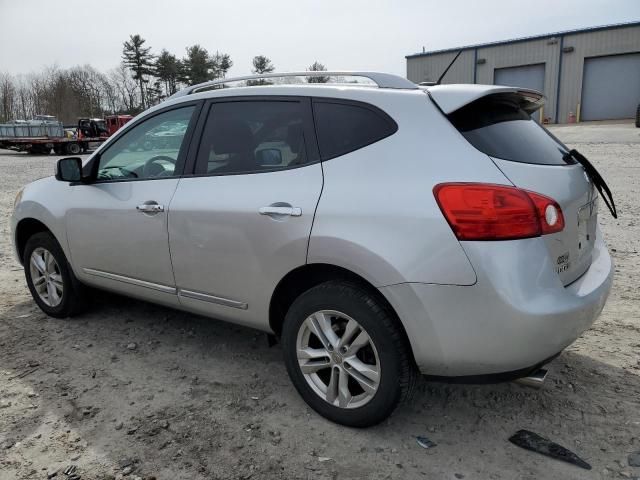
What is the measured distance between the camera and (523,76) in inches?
1561

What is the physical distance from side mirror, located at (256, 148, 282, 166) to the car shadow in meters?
1.36

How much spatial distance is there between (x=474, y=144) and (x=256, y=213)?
1.18 metres

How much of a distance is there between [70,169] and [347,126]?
2.31 m

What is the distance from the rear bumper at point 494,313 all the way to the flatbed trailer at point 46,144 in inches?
1223

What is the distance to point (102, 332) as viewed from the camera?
4.17 m

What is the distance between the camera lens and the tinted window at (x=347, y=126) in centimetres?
266

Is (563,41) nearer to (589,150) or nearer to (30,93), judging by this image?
(589,150)

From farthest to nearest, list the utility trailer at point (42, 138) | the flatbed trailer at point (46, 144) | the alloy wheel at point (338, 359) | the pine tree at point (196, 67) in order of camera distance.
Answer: the pine tree at point (196, 67) < the utility trailer at point (42, 138) < the flatbed trailer at point (46, 144) < the alloy wheel at point (338, 359)

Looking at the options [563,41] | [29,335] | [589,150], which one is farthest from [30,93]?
[29,335]

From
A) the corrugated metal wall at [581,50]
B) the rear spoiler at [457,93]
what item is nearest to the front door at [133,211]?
the rear spoiler at [457,93]

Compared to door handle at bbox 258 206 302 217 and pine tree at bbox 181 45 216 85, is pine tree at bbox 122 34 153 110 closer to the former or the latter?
pine tree at bbox 181 45 216 85

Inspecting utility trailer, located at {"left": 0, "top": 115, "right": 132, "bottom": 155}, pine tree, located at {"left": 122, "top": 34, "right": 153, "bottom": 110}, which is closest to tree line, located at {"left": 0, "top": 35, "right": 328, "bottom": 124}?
pine tree, located at {"left": 122, "top": 34, "right": 153, "bottom": 110}

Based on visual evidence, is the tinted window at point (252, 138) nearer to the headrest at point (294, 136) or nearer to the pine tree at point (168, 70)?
the headrest at point (294, 136)

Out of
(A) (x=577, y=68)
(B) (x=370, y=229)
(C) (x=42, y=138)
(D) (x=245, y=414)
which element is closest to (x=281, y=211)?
(B) (x=370, y=229)
